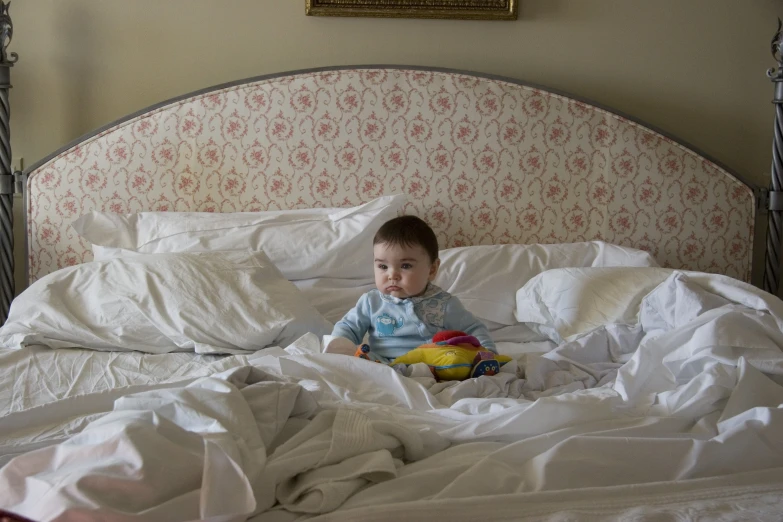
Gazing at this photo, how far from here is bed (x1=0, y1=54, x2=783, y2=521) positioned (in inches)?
45.6

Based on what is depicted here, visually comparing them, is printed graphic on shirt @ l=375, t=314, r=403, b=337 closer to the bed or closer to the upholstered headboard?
the bed

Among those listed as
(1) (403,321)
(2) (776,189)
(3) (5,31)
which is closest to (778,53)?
(2) (776,189)

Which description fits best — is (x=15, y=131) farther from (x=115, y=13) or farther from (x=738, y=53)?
(x=738, y=53)

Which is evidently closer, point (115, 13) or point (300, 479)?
point (300, 479)

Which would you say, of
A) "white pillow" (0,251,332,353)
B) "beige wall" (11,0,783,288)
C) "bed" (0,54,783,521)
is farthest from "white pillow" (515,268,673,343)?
"beige wall" (11,0,783,288)

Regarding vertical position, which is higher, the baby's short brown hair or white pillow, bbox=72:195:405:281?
the baby's short brown hair

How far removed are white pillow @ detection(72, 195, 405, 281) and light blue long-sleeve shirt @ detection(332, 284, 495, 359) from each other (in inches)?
18.3

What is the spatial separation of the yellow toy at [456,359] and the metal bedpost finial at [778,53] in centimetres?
164

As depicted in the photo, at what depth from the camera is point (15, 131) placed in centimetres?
300

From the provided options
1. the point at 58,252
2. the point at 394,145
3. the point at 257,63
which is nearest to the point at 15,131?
the point at 58,252

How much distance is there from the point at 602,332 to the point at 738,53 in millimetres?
1526

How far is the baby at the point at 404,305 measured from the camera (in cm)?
209

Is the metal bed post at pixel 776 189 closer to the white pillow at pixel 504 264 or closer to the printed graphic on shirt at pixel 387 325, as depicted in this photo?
the white pillow at pixel 504 264

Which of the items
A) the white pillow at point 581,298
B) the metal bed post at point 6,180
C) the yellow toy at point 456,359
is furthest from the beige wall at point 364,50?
the yellow toy at point 456,359
